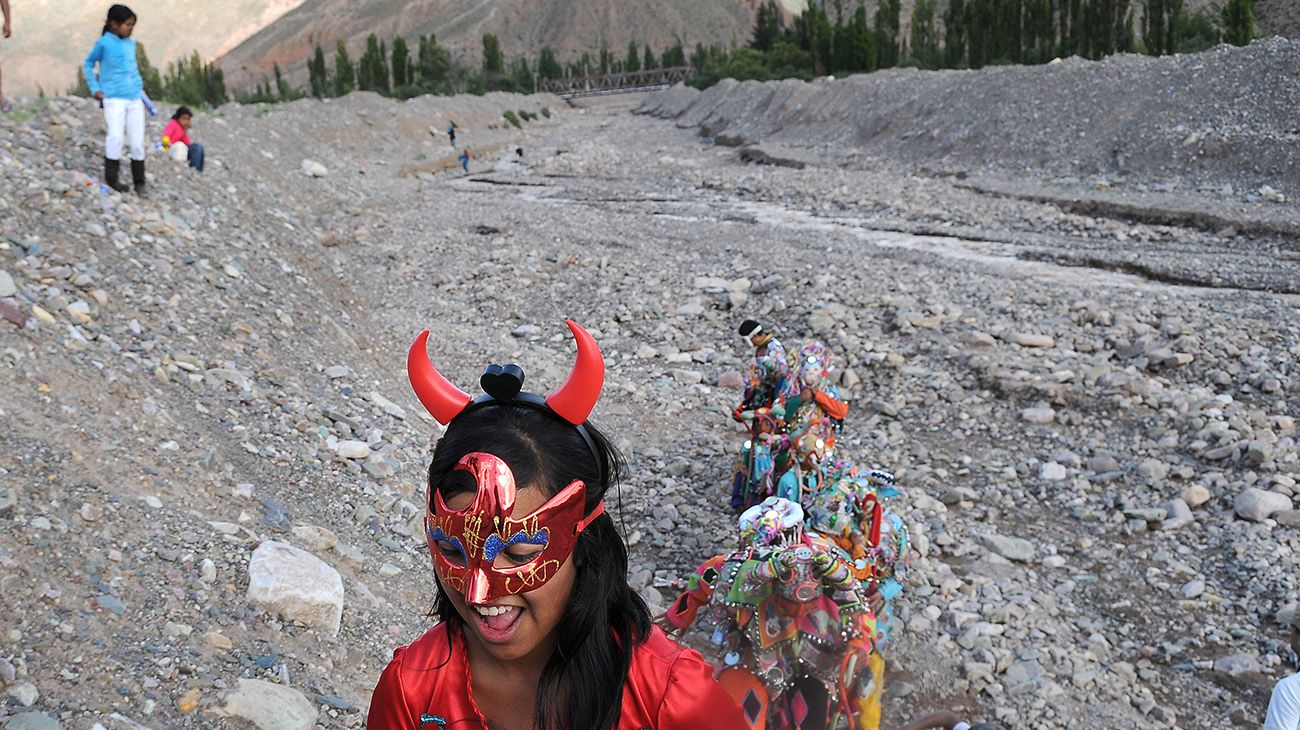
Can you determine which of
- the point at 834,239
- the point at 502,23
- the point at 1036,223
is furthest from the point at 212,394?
the point at 502,23

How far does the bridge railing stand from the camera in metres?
65.2

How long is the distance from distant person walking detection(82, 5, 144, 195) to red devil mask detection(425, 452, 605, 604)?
24.1ft

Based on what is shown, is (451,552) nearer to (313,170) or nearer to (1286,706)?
(1286,706)

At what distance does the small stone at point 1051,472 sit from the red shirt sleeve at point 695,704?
A: 6.07m

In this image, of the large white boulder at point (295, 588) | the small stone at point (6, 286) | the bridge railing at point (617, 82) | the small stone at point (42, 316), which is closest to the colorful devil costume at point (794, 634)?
the large white boulder at point (295, 588)

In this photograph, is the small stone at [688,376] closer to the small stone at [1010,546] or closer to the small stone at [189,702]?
the small stone at [1010,546]

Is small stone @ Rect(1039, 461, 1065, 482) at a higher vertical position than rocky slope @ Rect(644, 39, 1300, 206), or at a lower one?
lower

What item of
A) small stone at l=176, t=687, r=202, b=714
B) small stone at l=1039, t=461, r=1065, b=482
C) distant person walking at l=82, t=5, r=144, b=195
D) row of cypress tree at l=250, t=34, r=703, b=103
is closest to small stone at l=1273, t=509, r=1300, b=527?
small stone at l=1039, t=461, r=1065, b=482

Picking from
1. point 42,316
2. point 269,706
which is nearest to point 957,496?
point 269,706

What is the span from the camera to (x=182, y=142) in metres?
12.8

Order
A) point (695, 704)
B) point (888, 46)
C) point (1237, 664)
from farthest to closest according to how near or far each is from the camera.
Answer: point (888, 46) < point (1237, 664) < point (695, 704)

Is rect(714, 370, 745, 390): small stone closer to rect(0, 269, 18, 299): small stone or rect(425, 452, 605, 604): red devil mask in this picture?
rect(0, 269, 18, 299): small stone

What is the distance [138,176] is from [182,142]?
3.74 meters

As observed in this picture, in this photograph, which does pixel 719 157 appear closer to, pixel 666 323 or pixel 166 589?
pixel 666 323
